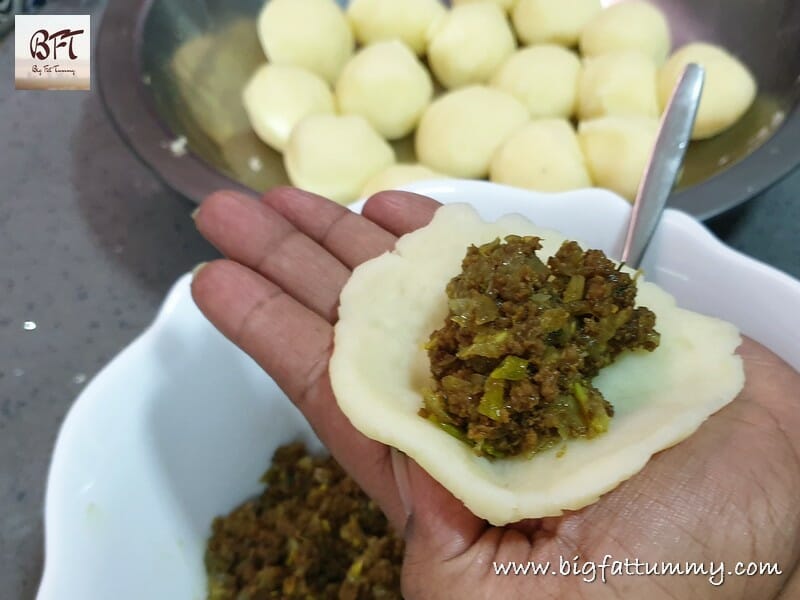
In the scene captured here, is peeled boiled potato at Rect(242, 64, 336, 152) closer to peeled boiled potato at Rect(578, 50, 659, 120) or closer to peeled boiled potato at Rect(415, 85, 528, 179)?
peeled boiled potato at Rect(415, 85, 528, 179)

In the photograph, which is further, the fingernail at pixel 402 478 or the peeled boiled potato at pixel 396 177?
the peeled boiled potato at pixel 396 177

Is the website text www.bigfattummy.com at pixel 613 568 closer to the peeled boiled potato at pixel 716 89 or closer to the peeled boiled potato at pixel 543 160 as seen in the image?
the peeled boiled potato at pixel 543 160

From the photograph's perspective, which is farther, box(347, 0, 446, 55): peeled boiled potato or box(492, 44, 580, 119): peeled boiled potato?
box(347, 0, 446, 55): peeled boiled potato

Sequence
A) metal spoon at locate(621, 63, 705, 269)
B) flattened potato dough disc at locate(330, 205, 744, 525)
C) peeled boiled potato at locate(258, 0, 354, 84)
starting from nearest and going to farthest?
flattened potato dough disc at locate(330, 205, 744, 525) → metal spoon at locate(621, 63, 705, 269) → peeled boiled potato at locate(258, 0, 354, 84)

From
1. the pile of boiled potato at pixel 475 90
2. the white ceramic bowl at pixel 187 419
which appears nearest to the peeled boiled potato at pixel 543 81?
the pile of boiled potato at pixel 475 90

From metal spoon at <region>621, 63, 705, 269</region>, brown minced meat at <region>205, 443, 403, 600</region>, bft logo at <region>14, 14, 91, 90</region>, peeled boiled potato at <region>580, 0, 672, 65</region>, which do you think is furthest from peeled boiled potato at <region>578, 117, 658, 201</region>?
bft logo at <region>14, 14, 91, 90</region>

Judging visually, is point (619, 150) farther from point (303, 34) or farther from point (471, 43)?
point (303, 34)
